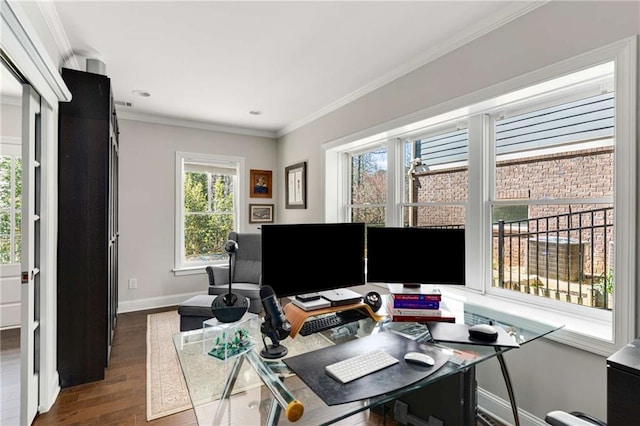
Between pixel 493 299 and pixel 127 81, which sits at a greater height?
pixel 127 81

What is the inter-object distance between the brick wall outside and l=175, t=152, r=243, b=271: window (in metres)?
3.35

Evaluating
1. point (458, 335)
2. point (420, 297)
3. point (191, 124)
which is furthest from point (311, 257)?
point (191, 124)

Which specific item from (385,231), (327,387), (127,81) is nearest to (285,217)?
(127,81)

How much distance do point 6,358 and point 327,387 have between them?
111 inches

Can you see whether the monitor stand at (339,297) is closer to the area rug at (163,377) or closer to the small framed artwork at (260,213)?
the area rug at (163,377)

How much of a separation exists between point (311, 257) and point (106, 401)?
1.83 m

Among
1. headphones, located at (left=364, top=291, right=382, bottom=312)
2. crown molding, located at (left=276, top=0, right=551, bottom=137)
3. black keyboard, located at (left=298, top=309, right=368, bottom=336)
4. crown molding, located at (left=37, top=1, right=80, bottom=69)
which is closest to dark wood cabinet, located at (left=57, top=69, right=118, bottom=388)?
crown molding, located at (left=37, top=1, right=80, bottom=69)

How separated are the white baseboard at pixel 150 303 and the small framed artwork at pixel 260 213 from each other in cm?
138

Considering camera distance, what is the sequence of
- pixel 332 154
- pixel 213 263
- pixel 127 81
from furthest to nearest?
1. pixel 213 263
2. pixel 332 154
3. pixel 127 81

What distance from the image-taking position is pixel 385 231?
1887mm

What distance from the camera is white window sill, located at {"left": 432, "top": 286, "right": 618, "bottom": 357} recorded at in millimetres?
1595

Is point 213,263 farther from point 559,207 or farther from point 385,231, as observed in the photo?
point 559,207

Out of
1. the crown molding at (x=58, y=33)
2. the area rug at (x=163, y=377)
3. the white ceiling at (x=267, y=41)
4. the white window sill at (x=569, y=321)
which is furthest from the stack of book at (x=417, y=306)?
the crown molding at (x=58, y=33)

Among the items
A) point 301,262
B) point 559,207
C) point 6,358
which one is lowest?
point 6,358
